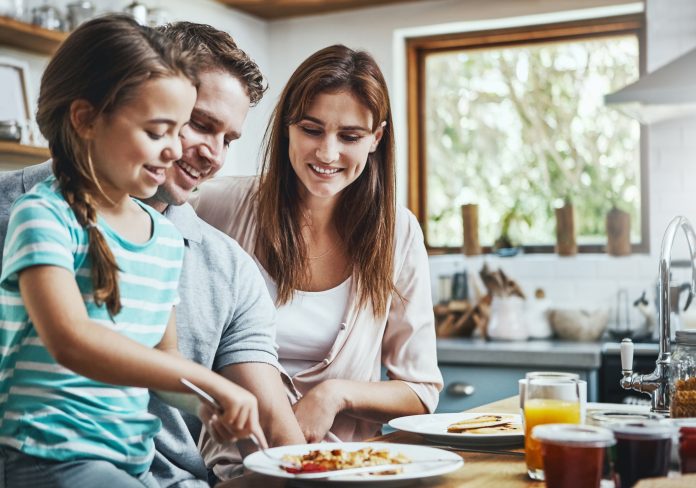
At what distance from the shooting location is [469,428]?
1634 mm

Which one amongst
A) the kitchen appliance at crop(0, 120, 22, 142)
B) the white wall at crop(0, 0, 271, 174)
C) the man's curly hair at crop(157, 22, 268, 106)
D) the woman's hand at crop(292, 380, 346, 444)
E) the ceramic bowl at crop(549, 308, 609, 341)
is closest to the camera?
the man's curly hair at crop(157, 22, 268, 106)

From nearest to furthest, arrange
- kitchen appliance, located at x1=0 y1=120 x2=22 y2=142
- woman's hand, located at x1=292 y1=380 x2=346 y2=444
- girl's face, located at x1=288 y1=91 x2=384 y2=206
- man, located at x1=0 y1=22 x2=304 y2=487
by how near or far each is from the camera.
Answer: man, located at x1=0 y1=22 x2=304 y2=487
woman's hand, located at x1=292 y1=380 x2=346 y2=444
girl's face, located at x1=288 y1=91 x2=384 y2=206
kitchen appliance, located at x1=0 y1=120 x2=22 y2=142

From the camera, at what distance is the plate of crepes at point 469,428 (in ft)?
5.12

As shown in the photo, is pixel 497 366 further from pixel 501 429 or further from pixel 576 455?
pixel 576 455

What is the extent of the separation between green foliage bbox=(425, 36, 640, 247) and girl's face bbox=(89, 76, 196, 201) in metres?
3.42

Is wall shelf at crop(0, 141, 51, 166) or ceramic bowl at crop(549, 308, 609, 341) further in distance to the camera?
ceramic bowl at crop(549, 308, 609, 341)

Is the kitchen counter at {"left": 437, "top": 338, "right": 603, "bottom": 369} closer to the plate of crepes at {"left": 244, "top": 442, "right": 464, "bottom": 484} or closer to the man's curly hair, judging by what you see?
the man's curly hair

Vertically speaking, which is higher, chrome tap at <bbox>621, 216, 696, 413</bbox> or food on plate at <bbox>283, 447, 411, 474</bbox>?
chrome tap at <bbox>621, 216, 696, 413</bbox>

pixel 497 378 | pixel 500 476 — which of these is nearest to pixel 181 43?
pixel 500 476

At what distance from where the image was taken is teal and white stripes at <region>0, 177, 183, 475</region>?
1.20 meters

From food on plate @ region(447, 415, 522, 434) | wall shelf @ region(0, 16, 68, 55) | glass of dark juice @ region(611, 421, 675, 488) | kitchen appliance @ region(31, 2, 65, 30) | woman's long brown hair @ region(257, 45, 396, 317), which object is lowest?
food on plate @ region(447, 415, 522, 434)

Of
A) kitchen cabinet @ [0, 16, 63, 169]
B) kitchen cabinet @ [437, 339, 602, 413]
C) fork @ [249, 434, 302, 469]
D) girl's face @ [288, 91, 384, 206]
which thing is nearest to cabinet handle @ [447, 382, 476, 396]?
kitchen cabinet @ [437, 339, 602, 413]

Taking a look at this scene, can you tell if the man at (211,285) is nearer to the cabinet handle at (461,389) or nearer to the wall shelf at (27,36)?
the wall shelf at (27,36)

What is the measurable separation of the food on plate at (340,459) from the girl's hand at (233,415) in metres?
0.12
